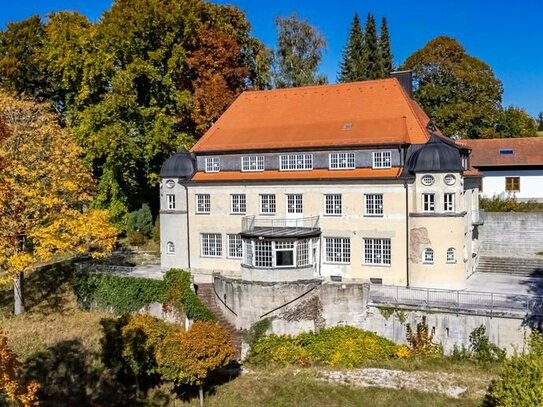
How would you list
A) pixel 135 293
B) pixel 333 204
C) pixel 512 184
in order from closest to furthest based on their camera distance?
pixel 333 204, pixel 135 293, pixel 512 184

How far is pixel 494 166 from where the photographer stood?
40469 millimetres

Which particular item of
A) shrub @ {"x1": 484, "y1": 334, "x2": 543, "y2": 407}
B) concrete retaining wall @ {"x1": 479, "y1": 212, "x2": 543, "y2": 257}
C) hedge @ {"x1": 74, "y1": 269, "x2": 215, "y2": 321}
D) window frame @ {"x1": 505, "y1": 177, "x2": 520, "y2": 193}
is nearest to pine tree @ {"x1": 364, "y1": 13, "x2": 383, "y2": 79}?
window frame @ {"x1": 505, "y1": 177, "x2": 520, "y2": 193}

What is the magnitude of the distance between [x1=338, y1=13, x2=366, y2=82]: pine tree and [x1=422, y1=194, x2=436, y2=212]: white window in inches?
Result: 1234

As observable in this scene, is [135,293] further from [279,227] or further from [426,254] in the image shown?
[426,254]

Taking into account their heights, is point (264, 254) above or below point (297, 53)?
below

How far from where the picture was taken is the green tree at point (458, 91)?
50.9 metres

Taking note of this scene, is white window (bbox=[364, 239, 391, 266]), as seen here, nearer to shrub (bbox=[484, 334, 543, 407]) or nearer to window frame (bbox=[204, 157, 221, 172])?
window frame (bbox=[204, 157, 221, 172])

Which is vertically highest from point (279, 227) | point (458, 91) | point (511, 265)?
point (458, 91)

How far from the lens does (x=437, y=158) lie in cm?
2888

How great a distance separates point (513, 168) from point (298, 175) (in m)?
17.2

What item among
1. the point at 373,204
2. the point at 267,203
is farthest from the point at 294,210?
the point at 373,204

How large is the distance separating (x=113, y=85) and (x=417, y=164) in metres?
21.7

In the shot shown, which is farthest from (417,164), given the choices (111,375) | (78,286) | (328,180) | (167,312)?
(78,286)

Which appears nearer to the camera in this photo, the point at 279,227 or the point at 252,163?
the point at 279,227
